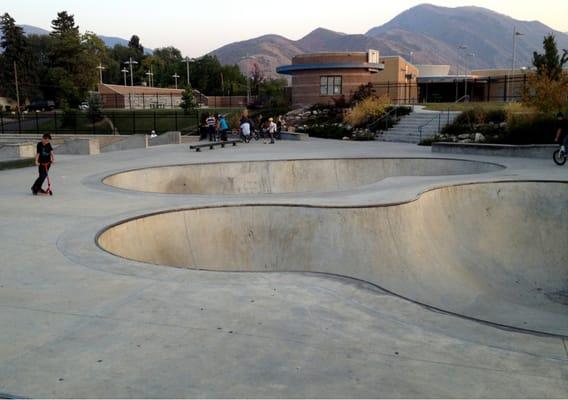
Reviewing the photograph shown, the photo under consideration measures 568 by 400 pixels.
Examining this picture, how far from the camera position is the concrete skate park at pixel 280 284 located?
170 inches

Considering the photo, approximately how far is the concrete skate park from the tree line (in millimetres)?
63488

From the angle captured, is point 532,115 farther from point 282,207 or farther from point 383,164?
point 282,207

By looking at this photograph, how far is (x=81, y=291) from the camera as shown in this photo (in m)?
6.34

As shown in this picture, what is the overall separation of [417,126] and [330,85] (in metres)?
16.0

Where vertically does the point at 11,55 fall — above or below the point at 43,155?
above

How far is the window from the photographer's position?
153 ft

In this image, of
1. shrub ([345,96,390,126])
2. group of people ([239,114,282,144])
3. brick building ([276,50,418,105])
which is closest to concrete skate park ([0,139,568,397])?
group of people ([239,114,282,144])

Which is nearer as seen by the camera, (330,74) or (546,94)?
(546,94)

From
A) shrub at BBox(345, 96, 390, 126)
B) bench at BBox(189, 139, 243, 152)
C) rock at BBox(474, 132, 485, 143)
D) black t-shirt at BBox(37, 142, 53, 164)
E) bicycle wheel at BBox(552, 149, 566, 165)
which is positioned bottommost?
bicycle wheel at BBox(552, 149, 566, 165)

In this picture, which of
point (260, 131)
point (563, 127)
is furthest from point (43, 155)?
point (260, 131)

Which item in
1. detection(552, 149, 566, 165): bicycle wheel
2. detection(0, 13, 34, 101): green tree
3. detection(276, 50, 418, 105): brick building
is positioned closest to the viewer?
detection(552, 149, 566, 165): bicycle wheel

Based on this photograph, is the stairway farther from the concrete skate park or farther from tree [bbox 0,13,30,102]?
tree [bbox 0,13,30,102]

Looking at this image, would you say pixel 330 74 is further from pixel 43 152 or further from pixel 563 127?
pixel 43 152

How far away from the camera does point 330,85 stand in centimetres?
4684
